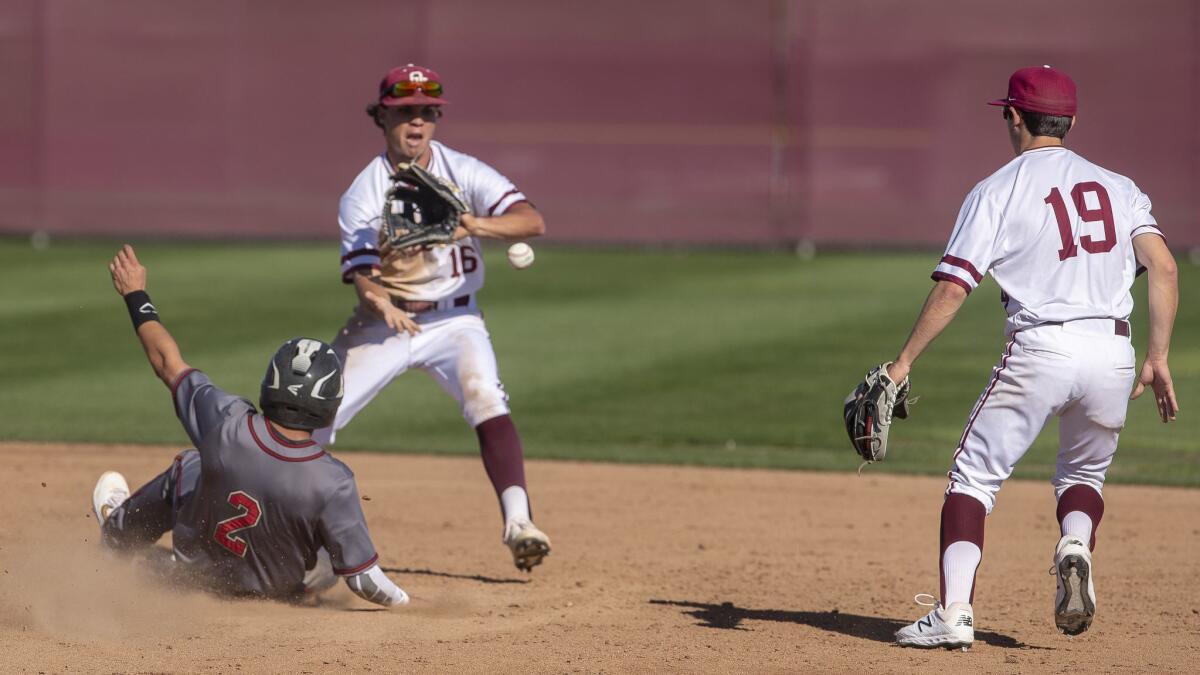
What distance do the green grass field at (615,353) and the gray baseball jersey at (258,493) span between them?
12.9ft

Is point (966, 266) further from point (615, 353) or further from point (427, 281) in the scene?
point (615, 353)

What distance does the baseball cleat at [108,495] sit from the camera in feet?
20.8

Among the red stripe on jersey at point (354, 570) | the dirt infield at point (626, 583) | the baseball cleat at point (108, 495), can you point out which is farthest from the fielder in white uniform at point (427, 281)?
the red stripe on jersey at point (354, 570)

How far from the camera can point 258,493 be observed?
5504mm

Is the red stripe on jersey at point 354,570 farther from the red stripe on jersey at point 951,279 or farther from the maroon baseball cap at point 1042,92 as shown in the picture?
the maroon baseball cap at point 1042,92

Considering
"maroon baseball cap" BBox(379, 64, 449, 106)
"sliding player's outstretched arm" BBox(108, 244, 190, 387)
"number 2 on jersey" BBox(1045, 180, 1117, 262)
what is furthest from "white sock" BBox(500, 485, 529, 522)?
"number 2 on jersey" BBox(1045, 180, 1117, 262)

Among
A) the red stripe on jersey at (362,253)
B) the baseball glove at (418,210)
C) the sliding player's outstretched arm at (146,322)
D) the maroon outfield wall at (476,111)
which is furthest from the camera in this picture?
the maroon outfield wall at (476,111)

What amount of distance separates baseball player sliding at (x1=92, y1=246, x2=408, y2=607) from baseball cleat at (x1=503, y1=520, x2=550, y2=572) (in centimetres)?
53

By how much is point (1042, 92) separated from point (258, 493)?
2862mm

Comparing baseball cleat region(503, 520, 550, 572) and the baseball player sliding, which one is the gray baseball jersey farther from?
baseball cleat region(503, 520, 550, 572)

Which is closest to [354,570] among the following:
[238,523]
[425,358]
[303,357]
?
[238,523]

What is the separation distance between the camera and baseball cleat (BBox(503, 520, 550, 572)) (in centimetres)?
622

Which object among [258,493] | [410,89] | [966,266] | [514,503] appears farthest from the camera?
[410,89]

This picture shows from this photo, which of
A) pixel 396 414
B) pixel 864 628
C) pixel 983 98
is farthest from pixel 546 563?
pixel 983 98
